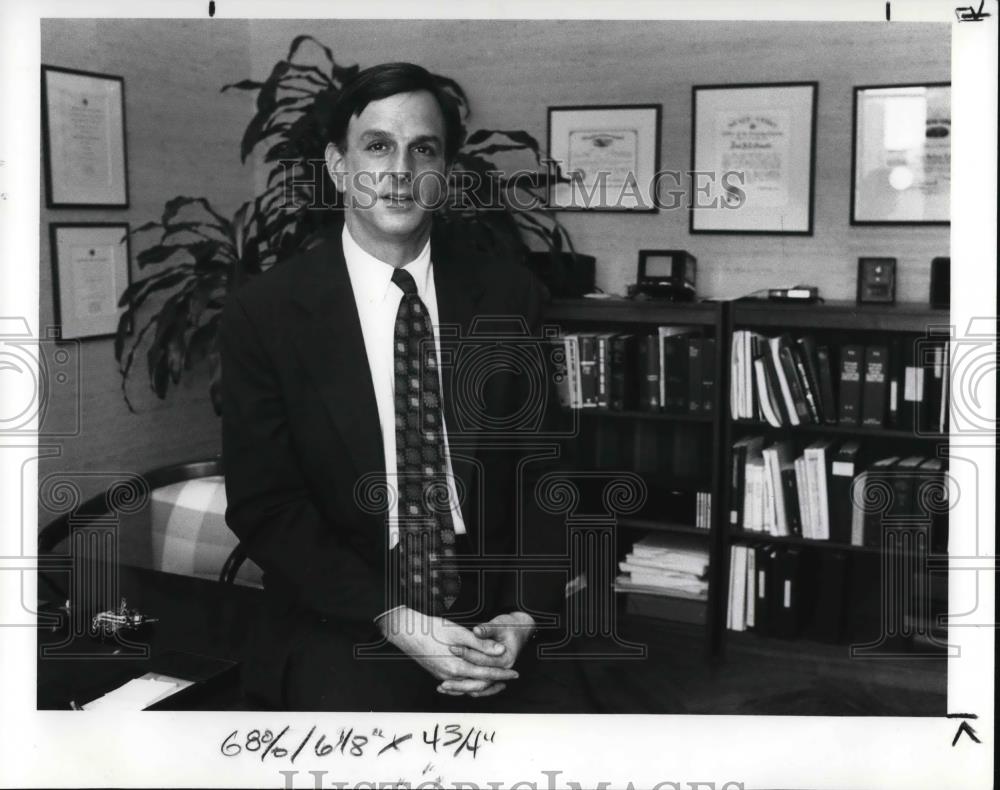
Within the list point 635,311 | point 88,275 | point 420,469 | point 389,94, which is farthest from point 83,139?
point 635,311

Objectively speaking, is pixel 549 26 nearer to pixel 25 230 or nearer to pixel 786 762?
pixel 25 230

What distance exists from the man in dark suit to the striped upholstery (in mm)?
118

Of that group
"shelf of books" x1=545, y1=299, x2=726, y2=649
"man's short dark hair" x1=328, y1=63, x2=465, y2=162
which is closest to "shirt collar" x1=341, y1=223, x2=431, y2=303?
"man's short dark hair" x1=328, y1=63, x2=465, y2=162

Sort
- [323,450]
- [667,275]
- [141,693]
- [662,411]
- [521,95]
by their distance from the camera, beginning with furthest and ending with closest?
1. [662,411]
2. [667,275]
3. [521,95]
4. [323,450]
5. [141,693]

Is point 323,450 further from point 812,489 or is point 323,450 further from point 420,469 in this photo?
point 812,489

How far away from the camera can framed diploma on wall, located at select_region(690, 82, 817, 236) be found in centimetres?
267

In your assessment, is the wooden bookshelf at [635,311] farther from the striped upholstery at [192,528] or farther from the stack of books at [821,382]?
the striped upholstery at [192,528]

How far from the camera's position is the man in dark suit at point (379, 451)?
1.98 m

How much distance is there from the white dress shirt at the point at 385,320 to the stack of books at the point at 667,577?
40.3 inches

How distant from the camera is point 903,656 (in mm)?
2334

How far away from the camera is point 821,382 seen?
293cm

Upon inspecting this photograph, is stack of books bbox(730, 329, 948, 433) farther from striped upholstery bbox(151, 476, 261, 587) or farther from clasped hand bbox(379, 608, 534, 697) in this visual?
striped upholstery bbox(151, 476, 261, 587)

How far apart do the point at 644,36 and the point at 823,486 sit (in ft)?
4.50

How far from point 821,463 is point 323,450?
1576 millimetres
